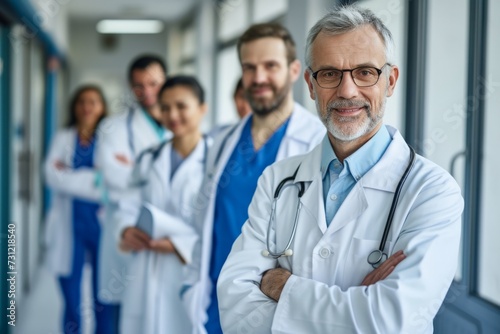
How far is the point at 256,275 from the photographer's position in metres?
1.14

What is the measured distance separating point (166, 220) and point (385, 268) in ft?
3.72

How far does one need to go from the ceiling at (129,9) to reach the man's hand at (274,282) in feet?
19.6

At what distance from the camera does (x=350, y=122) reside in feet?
3.59

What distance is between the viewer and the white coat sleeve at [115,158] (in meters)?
2.76

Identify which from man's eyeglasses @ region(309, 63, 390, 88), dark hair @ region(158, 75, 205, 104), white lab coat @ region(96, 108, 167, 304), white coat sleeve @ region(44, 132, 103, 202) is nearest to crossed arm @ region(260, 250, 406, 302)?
man's eyeglasses @ region(309, 63, 390, 88)

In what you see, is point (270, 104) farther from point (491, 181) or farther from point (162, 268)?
point (162, 268)

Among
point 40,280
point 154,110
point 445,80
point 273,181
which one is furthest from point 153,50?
point 273,181

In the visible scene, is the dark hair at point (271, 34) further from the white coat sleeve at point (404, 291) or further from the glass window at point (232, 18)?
the glass window at point (232, 18)

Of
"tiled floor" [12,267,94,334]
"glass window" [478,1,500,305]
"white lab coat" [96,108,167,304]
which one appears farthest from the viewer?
"tiled floor" [12,267,94,334]

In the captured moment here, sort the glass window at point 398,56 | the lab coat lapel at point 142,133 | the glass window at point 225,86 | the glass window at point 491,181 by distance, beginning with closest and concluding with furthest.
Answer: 1. the glass window at point 491,181
2. the glass window at point 398,56
3. the lab coat lapel at point 142,133
4. the glass window at point 225,86

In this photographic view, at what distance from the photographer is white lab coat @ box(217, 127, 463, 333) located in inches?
38.0

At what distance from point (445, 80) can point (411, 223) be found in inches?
38.8

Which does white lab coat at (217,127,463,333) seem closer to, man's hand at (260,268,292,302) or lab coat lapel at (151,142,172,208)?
man's hand at (260,268,292,302)

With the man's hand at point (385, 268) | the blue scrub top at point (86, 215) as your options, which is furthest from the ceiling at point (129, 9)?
the man's hand at point (385, 268)
